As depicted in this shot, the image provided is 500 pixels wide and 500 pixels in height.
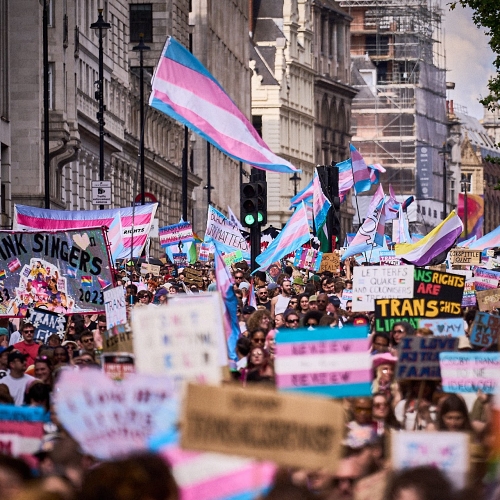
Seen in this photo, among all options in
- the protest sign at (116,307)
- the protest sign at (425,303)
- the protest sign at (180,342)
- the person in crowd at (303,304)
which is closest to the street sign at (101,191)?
the person in crowd at (303,304)

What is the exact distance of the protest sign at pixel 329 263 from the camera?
31609 mm

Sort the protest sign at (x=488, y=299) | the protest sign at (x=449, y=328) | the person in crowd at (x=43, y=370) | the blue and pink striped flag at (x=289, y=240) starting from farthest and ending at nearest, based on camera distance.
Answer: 1. the blue and pink striped flag at (x=289, y=240)
2. the protest sign at (x=488, y=299)
3. the protest sign at (x=449, y=328)
4. the person in crowd at (x=43, y=370)

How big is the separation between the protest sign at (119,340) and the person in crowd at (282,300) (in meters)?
7.02

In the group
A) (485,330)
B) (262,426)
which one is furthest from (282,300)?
(262,426)

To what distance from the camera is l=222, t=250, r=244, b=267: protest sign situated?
107 ft

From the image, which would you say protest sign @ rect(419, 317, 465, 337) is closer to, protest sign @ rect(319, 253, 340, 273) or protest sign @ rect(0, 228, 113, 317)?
protest sign @ rect(0, 228, 113, 317)

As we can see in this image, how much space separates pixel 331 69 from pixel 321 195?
105789mm

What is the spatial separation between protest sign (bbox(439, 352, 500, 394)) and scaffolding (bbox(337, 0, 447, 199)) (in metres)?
126

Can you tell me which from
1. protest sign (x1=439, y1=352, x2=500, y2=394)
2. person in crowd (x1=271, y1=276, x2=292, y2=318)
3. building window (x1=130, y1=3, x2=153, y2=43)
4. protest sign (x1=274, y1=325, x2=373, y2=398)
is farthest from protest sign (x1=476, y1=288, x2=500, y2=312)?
building window (x1=130, y1=3, x2=153, y2=43)

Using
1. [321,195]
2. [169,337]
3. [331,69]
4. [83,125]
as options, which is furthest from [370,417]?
[331,69]

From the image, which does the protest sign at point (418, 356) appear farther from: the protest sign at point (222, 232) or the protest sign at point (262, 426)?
the protest sign at point (222, 232)

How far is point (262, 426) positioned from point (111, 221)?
25983 mm

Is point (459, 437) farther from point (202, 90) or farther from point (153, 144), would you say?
point (153, 144)

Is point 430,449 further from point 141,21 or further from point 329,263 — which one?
point 141,21
